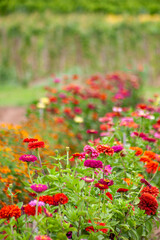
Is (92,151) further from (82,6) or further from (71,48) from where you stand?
(82,6)

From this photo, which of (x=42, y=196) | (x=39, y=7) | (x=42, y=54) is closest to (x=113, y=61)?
(x=42, y=54)

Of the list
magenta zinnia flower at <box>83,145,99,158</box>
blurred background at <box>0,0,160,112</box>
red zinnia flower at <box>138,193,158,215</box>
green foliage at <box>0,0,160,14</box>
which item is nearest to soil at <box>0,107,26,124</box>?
magenta zinnia flower at <box>83,145,99,158</box>

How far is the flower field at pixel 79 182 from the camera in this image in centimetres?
156

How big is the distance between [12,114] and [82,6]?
10.7 meters

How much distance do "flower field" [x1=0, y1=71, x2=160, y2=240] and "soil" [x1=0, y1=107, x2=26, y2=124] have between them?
1588 mm

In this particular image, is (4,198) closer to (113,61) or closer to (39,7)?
(113,61)

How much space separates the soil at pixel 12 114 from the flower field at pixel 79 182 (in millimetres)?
1588

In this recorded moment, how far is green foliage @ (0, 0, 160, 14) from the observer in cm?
1469

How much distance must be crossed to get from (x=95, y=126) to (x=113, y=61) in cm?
745

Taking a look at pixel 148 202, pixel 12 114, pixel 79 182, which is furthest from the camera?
pixel 12 114

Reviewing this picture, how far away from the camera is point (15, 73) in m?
12.2

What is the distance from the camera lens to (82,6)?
1592cm

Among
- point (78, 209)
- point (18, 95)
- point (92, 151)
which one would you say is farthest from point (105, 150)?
point (18, 95)

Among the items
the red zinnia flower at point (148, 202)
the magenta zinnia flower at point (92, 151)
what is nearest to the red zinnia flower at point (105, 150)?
the magenta zinnia flower at point (92, 151)
